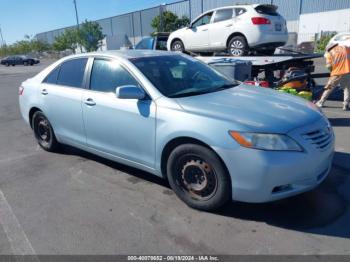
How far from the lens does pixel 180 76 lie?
4016mm

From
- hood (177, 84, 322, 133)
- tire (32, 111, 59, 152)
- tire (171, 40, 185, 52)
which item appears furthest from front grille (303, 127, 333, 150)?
tire (171, 40, 185, 52)

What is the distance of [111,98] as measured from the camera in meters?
3.90

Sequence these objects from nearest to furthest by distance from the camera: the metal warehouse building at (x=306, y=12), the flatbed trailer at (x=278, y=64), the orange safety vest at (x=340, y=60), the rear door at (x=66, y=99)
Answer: the rear door at (x=66, y=99) → the orange safety vest at (x=340, y=60) → the flatbed trailer at (x=278, y=64) → the metal warehouse building at (x=306, y=12)

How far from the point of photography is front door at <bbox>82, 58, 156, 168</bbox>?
3.56 m

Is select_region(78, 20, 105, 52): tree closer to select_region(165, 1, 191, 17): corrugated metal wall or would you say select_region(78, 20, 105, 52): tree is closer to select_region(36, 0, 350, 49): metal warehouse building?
select_region(165, 1, 191, 17): corrugated metal wall

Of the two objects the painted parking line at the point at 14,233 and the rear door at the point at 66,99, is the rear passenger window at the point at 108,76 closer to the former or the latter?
the rear door at the point at 66,99

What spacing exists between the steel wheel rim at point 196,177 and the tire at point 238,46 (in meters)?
6.82

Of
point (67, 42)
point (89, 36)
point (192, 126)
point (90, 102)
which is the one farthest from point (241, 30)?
point (67, 42)

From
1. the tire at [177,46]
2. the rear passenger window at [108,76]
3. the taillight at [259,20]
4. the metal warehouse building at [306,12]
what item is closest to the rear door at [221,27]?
→ the taillight at [259,20]

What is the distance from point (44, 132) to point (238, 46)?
626 centimetres

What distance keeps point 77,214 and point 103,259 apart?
855mm

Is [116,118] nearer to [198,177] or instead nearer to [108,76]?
[108,76]

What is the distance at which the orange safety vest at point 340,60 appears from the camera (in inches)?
285

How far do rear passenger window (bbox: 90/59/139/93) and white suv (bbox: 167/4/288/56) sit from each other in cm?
598
